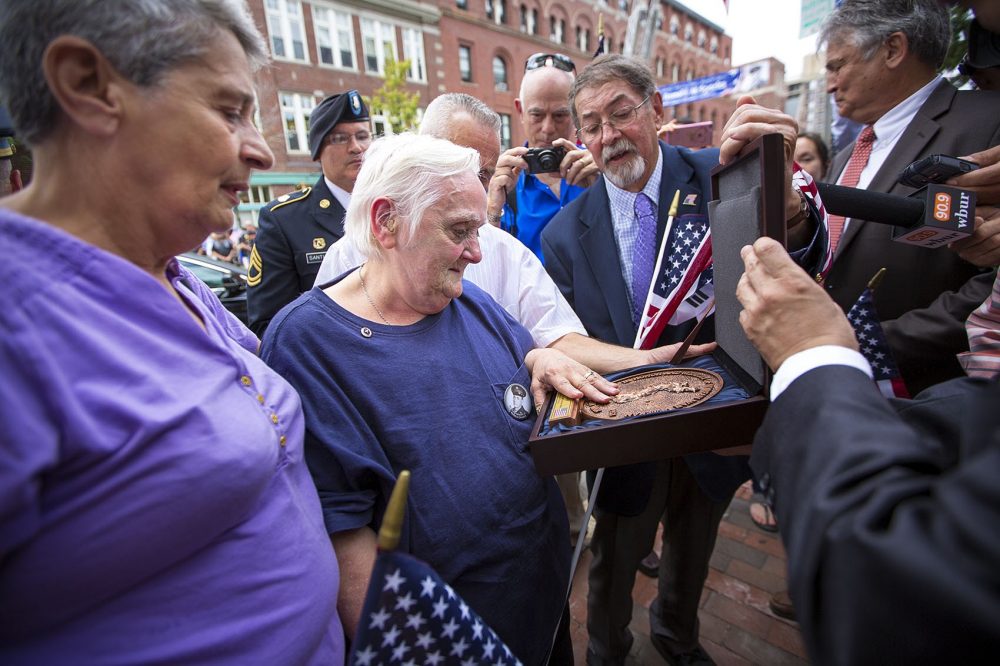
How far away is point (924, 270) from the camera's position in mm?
1999

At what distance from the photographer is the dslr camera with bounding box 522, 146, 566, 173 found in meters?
3.05

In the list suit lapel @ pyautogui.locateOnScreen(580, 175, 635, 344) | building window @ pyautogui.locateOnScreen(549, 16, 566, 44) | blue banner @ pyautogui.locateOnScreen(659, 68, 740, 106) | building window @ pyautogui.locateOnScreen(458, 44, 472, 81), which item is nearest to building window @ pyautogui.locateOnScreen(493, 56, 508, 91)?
building window @ pyautogui.locateOnScreen(458, 44, 472, 81)

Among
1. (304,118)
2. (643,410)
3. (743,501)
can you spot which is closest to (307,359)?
(643,410)

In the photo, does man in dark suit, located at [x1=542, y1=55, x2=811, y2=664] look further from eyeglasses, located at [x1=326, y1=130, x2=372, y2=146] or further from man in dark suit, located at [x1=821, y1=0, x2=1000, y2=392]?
eyeglasses, located at [x1=326, y1=130, x2=372, y2=146]

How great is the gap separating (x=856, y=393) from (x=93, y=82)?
149 cm

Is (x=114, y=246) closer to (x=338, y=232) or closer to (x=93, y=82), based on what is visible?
(x=93, y=82)

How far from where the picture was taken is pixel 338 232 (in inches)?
126

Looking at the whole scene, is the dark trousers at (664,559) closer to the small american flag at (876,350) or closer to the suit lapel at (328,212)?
the small american flag at (876,350)

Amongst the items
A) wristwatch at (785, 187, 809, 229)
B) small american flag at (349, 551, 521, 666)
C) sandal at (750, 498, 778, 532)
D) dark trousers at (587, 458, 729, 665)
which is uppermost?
wristwatch at (785, 187, 809, 229)

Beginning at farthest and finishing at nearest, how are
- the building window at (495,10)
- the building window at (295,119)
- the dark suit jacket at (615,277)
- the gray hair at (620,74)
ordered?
the building window at (495,10) → the building window at (295,119) → the gray hair at (620,74) → the dark suit jacket at (615,277)

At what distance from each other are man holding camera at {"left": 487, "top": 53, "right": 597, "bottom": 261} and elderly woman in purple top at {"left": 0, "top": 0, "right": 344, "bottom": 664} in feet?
7.12

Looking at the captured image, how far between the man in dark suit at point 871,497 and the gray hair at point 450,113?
2324mm

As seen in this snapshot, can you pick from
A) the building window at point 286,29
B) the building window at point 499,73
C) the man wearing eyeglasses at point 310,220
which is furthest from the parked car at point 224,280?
the building window at point 499,73

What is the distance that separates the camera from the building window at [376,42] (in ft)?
75.2
